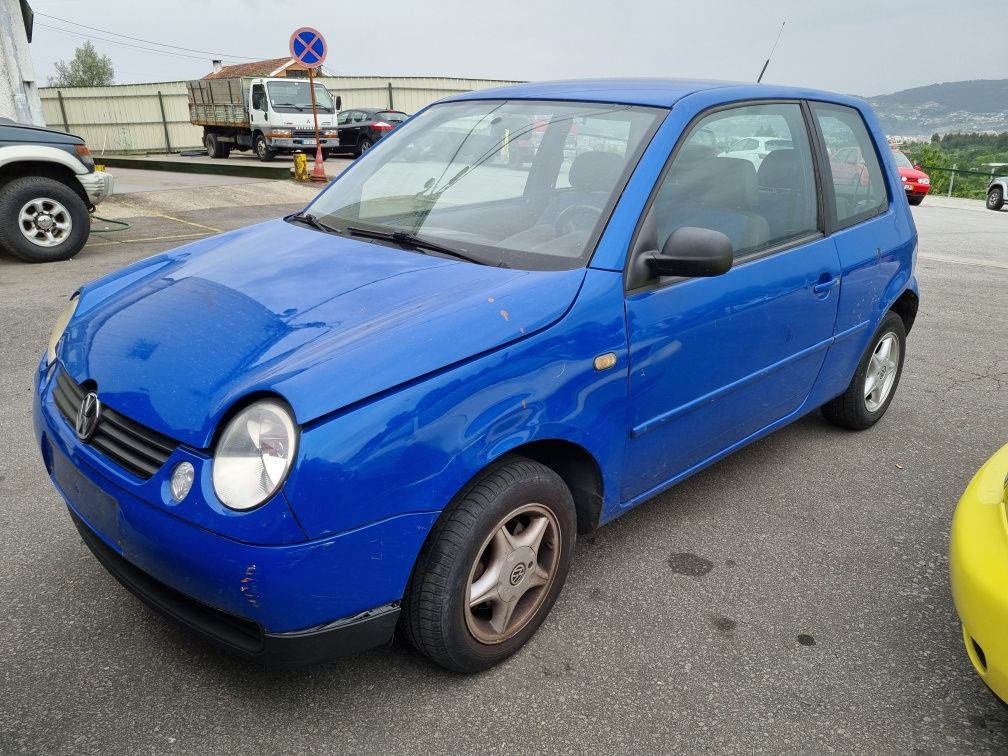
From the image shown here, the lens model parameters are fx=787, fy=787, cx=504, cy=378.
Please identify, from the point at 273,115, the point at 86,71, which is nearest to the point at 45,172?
the point at 273,115

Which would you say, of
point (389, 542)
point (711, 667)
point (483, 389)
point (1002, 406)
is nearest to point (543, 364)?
point (483, 389)

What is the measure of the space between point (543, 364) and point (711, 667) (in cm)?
105

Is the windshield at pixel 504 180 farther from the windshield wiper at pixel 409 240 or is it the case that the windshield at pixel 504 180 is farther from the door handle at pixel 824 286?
the door handle at pixel 824 286

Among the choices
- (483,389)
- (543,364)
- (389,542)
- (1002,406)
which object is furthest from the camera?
(1002,406)

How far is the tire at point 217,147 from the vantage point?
25.3 meters

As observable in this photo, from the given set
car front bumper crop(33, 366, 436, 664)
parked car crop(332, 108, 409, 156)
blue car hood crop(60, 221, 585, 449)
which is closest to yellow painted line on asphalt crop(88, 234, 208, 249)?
blue car hood crop(60, 221, 585, 449)

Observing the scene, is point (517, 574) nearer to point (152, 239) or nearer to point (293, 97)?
point (152, 239)

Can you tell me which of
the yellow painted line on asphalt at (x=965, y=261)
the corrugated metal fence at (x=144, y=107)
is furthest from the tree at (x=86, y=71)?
the yellow painted line on asphalt at (x=965, y=261)

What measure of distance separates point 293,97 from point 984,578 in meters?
23.1

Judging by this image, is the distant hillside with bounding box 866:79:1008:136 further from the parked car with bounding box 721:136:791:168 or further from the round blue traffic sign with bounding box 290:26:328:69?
the parked car with bounding box 721:136:791:168

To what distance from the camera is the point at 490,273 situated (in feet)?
7.65

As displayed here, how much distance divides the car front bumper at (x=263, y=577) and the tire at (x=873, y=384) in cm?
274

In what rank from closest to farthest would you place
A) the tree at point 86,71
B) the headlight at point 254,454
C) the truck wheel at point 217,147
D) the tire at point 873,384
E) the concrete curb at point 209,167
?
the headlight at point 254,454 → the tire at point 873,384 → the concrete curb at point 209,167 → the truck wheel at point 217,147 → the tree at point 86,71

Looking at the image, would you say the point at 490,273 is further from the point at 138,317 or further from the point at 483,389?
the point at 138,317
